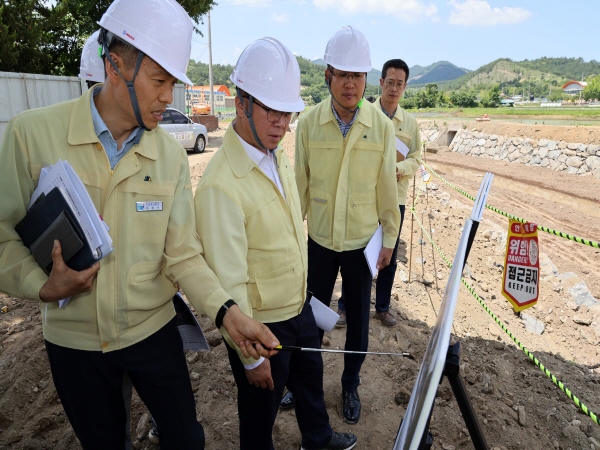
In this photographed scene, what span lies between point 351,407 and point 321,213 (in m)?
1.30

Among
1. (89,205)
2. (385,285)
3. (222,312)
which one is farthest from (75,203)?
(385,285)

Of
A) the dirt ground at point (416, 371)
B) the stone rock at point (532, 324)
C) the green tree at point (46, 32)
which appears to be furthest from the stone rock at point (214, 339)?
the green tree at point (46, 32)

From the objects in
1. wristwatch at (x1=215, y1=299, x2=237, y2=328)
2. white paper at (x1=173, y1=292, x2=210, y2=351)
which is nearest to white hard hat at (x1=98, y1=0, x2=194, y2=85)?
wristwatch at (x1=215, y1=299, x2=237, y2=328)

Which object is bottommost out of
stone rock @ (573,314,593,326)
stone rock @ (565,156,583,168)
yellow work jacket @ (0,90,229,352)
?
stone rock @ (573,314,593,326)

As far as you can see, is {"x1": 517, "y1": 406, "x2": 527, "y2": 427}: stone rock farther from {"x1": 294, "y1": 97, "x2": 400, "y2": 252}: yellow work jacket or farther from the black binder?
the black binder

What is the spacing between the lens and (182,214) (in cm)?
176

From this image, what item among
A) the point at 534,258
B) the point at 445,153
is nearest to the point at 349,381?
the point at 534,258

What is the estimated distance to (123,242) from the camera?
1609mm

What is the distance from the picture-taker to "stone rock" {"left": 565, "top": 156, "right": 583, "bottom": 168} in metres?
15.6

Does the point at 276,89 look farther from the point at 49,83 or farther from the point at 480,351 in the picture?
the point at 49,83

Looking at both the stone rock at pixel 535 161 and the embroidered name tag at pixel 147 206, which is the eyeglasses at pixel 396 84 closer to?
the embroidered name tag at pixel 147 206

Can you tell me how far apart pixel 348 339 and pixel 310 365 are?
752 millimetres

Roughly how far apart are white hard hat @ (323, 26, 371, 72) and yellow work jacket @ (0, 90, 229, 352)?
1.40m

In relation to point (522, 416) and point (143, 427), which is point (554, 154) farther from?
point (143, 427)
